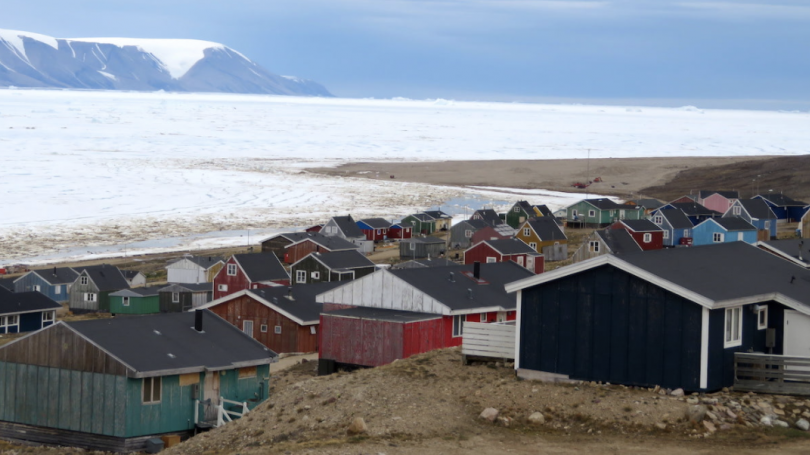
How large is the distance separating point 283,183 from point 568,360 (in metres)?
109

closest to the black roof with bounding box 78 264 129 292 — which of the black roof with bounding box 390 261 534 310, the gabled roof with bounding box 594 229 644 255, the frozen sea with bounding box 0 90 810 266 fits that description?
the frozen sea with bounding box 0 90 810 266

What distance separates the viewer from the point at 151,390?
22.3m

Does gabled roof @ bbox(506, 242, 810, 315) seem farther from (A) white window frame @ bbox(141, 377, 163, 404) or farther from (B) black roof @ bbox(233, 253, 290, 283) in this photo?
(B) black roof @ bbox(233, 253, 290, 283)

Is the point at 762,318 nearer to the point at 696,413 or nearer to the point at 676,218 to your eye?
the point at 696,413

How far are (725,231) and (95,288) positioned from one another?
125 feet

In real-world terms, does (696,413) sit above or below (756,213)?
below

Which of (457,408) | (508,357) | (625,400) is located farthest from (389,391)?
(625,400)

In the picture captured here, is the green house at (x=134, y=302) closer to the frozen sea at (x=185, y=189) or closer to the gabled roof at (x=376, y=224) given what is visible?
the frozen sea at (x=185, y=189)

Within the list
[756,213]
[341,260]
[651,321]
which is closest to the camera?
[651,321]

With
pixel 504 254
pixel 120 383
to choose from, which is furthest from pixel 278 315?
pixel 504 254

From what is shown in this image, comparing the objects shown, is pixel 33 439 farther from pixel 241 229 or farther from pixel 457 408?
pixel 241 229

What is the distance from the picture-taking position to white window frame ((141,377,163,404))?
22.1m

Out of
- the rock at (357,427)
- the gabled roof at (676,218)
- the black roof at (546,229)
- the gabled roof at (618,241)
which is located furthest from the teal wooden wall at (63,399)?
the gabled roof at (676,218)

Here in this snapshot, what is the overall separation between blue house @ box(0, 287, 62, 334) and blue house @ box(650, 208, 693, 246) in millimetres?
39406
